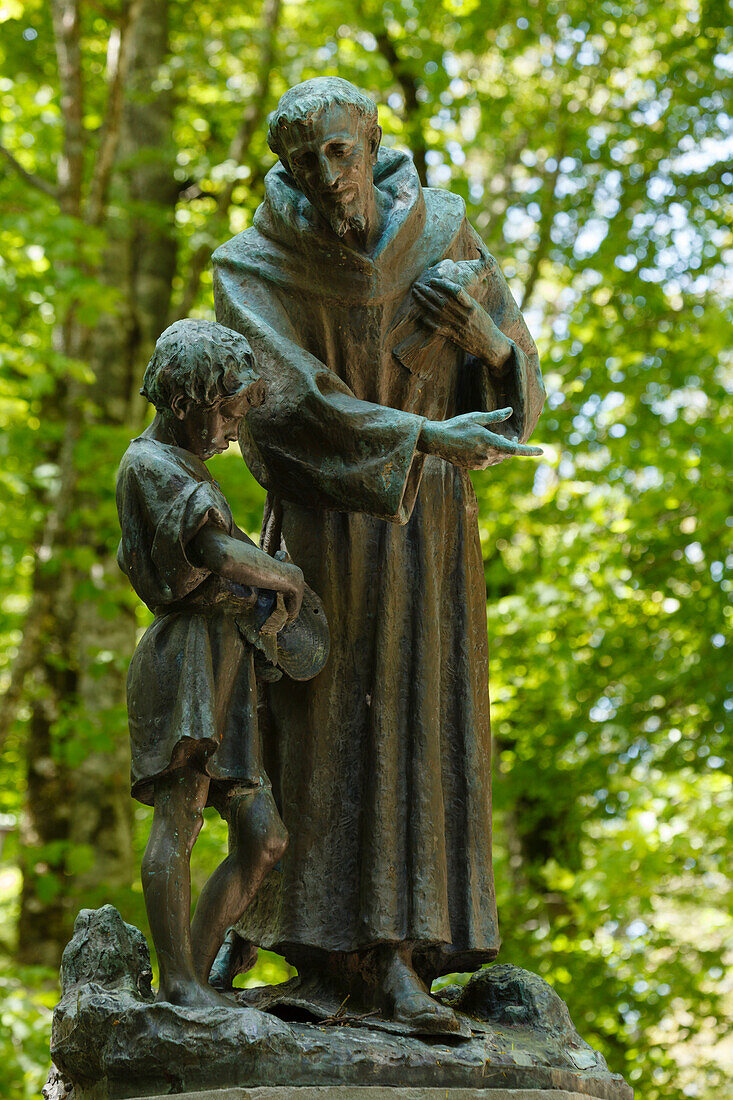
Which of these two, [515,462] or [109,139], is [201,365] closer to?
[109,139]

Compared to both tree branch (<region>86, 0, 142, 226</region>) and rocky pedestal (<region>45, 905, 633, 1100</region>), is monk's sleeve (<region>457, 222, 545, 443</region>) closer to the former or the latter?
rocky pedestal (<region>45, 905, 633, 1100</region>)

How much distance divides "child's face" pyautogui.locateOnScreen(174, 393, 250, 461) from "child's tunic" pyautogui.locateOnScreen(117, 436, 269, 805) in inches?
2.2

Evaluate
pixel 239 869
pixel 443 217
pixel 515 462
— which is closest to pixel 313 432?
pixel 443 217

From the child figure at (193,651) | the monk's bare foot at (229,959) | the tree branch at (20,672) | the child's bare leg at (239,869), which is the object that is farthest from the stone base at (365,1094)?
the tree branch at (20,672)

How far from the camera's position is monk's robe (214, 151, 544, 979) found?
4.02 m

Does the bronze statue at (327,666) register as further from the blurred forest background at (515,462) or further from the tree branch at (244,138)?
the tree branch at (244,138)

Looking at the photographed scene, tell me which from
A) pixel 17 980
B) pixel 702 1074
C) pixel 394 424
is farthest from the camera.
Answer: pixel 702 1074

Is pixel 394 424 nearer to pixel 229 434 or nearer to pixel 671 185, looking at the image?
pixel 229 434

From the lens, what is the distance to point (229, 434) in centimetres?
392

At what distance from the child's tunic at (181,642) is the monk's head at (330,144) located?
0.89 metres

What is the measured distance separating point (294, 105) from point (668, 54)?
10148mm

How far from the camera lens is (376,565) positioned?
4.36 meters

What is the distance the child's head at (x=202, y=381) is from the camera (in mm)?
3699

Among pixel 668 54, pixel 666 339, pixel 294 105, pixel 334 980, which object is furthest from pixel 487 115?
pixel 334 980
